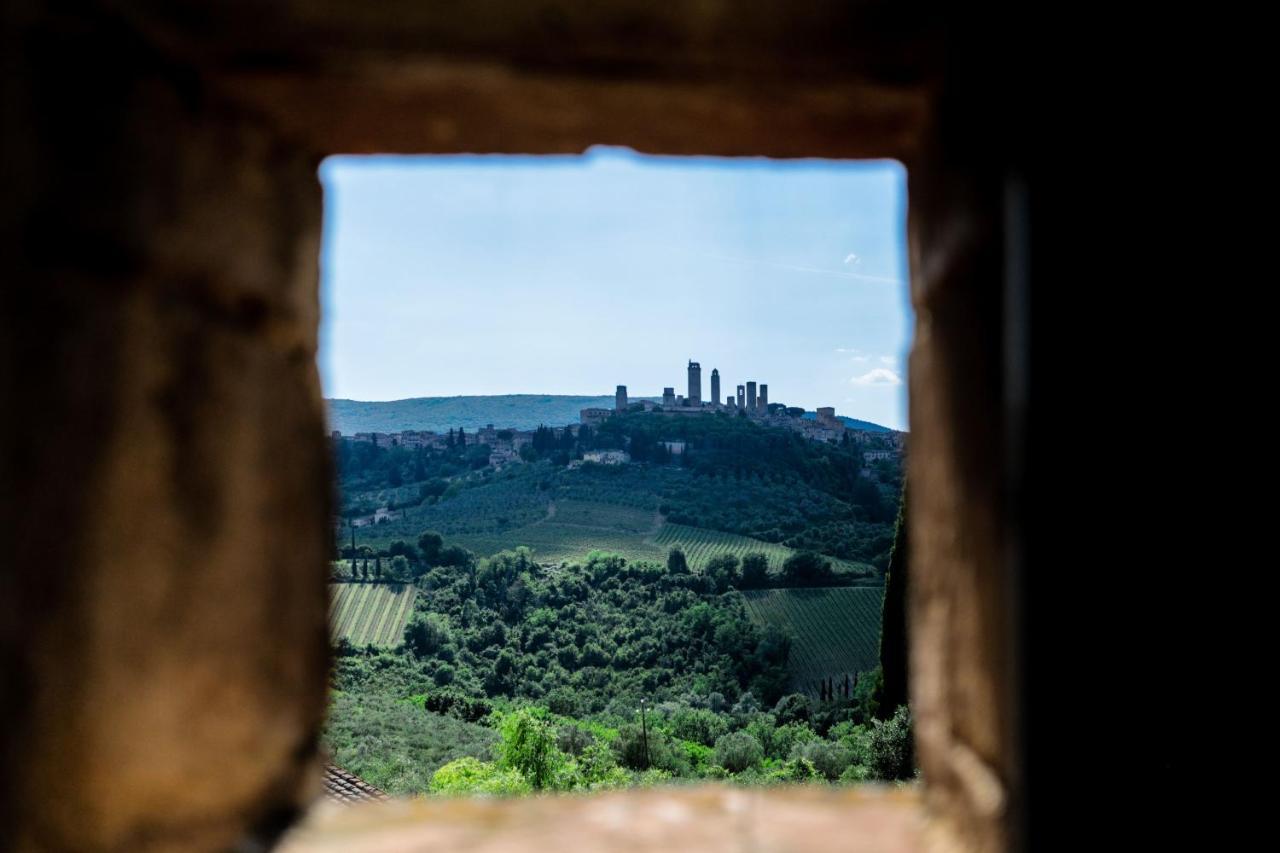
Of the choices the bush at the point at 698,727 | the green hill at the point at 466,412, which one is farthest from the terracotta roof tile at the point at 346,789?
the green hill at the point at 466,412

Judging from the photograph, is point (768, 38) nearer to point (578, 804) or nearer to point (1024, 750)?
point (1024, 750)

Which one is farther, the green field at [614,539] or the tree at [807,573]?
the green field at [614,539]

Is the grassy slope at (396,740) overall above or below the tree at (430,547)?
below

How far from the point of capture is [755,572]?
38312 mm

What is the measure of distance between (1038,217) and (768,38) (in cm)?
31

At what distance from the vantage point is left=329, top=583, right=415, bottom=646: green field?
3484 centimetres

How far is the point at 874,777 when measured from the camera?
50.3ft

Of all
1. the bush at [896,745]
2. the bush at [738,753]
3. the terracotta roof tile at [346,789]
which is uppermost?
the terracotta roof tile at [346,789]

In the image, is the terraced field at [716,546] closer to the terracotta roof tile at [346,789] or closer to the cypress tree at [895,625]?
the cypress tree at [895,625]

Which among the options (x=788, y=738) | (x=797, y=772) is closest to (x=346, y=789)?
(x=797, y=772)

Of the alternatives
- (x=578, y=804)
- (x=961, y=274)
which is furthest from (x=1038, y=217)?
(x=578, y=804)

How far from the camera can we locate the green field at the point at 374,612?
114ft

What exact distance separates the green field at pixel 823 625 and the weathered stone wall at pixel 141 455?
30.8 metres

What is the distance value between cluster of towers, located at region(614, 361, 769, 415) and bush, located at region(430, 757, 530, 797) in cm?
4310
